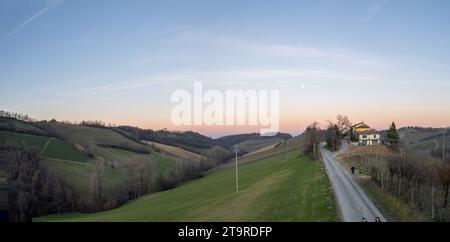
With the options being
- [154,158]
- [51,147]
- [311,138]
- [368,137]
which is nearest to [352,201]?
[51,147]

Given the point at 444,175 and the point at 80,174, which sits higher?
the point at 444,175

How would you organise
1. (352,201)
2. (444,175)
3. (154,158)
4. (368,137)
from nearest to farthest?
(352,201)
(444,175)
(368,137)
(154,158)

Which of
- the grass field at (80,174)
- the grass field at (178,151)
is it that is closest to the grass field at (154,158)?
the grass field at (178,151)

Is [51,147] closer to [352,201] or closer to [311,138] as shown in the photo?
[352,201]

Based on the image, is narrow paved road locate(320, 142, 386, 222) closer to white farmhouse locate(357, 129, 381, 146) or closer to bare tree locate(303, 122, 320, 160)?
bare tree locate(303, 122, 320, 160)

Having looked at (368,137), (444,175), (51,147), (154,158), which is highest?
(368,137)

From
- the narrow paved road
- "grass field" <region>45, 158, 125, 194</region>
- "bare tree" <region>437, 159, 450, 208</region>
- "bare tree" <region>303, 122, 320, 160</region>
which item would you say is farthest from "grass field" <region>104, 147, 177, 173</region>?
"bare tree" <region>437, 159, 450, 208</region>

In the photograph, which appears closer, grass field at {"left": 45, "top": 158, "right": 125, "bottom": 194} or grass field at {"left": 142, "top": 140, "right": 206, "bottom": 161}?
grass field at {"left": 45, "top": 158, "right": 125, "bottom": 194}

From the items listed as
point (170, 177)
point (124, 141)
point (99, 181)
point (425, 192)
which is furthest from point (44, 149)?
point (124, 141)

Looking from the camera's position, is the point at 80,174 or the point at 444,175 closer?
the point at 444,175

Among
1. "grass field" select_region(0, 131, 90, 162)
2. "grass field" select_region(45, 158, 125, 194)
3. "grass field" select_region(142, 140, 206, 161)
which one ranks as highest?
"grass field" select_region(0, 131, 90, 162)
